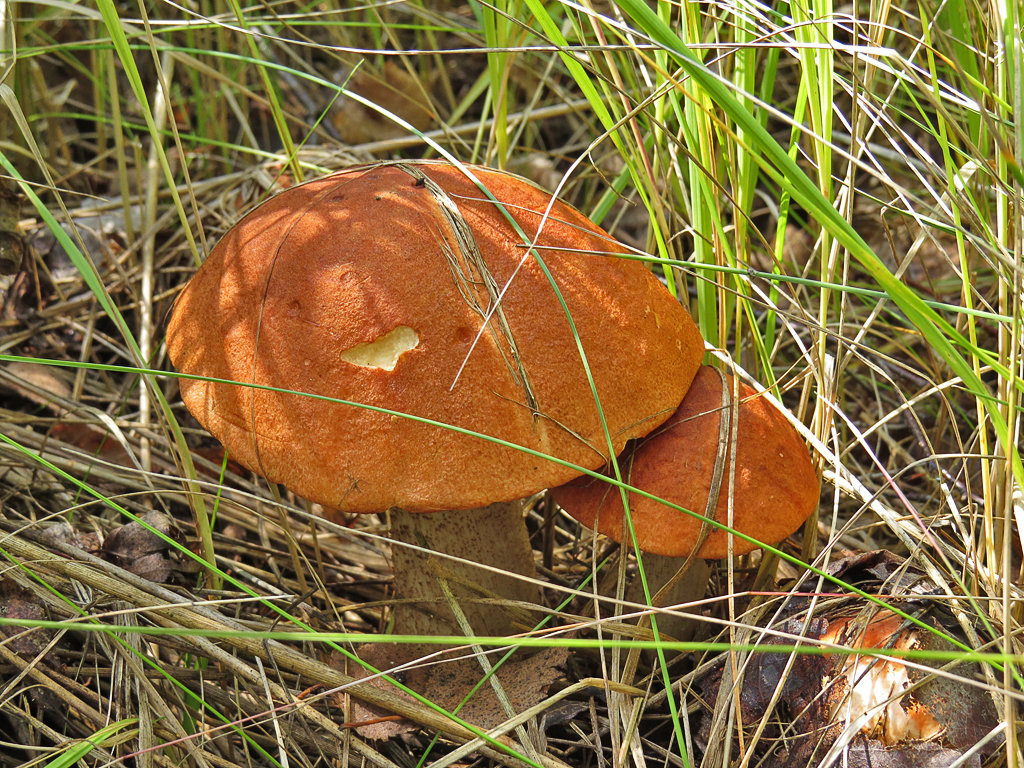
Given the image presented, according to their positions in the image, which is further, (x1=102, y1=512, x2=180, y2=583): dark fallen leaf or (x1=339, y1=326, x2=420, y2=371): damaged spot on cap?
(x1=102, y1=512, x2=180, y2=583): dark fallen leaf

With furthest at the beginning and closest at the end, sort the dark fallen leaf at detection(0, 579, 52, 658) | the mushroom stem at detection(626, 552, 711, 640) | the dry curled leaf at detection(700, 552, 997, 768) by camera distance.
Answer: the mushroom stem at detection(626, 552, 711, 640), the dark fallen leaf at detection(0, 579, 52, 658), the dry curled leaf at detection(700, 552, 997, 768)

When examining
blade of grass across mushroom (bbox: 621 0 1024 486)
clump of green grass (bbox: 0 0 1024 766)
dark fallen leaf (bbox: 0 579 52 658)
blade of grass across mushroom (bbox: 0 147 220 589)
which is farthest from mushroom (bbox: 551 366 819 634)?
dark fallen leaf (bbox: 0 579 52 658)

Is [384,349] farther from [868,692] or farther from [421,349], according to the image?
[868,692]

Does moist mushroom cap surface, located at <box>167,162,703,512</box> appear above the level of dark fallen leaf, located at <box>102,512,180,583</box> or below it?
above

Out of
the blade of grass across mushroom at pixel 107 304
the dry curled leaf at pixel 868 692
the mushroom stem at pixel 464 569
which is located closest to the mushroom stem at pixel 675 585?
the dry curled leaf at pixel 868 692

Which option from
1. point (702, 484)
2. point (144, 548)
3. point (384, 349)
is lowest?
point (144, 548)

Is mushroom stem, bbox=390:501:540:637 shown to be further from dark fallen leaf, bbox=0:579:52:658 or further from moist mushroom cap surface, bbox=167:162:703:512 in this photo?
dark fallen leaf, bbox=0:579:52:658

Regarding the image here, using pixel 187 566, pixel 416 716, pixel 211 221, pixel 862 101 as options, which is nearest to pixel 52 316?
pixel 211 221

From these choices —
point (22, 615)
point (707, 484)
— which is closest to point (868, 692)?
point (707, 484)
